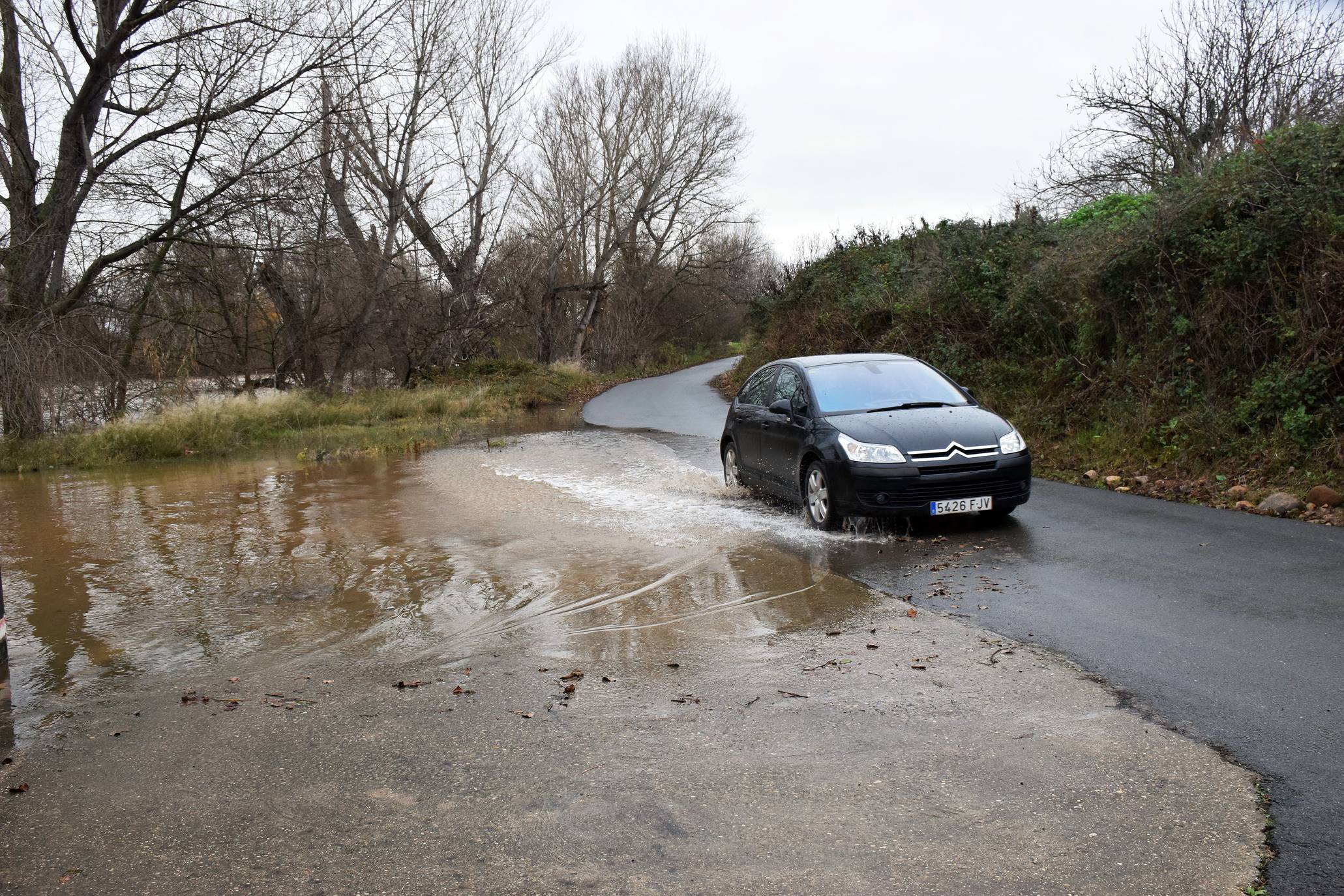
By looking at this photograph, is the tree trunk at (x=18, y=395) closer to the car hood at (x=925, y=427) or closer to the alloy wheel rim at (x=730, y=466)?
the alloy wheel rim at (x=730, y=466)

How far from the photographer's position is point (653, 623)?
21.3ft

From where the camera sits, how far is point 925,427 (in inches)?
370

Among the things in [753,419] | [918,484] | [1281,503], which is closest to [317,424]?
[753,419]

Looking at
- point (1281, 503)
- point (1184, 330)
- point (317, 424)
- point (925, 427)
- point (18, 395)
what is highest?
point (1184, 330)

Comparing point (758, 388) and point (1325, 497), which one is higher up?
point (758, 388)

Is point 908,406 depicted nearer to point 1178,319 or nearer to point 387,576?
point 387,576

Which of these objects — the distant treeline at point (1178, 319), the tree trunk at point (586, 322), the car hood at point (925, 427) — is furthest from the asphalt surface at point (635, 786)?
the tree trunk at point (586, 322)

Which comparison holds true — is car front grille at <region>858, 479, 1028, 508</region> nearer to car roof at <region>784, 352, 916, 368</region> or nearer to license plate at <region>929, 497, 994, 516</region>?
license plate at <region>929, 497, 994, 516</region>

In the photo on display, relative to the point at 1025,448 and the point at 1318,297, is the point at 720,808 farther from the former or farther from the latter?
the point at 1318,297

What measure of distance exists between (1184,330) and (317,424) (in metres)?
19.5

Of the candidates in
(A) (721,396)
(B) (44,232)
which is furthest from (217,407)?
(A) (721,396)

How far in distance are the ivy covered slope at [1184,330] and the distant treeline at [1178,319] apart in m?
0.02

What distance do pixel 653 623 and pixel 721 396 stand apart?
26356 mm

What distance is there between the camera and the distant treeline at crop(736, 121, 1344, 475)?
37.6ft
